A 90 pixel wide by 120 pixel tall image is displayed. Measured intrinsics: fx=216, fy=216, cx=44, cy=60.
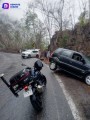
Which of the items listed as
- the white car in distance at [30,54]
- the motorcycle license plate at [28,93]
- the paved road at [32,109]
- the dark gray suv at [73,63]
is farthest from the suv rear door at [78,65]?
the white car in distance at [30,54]

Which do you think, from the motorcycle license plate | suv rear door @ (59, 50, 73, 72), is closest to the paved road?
the motorcycle license plate

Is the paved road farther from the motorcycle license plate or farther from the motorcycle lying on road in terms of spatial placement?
the motorcycle license plate

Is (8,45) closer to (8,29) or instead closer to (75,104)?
(8,29)

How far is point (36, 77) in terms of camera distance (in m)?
7.11

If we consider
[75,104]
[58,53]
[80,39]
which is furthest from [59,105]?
[80,39]

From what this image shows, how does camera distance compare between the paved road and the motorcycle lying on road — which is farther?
the motorcycle lying on road

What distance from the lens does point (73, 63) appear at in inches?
546

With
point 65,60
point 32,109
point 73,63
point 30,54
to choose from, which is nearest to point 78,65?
point 73,63

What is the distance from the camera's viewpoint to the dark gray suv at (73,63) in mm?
12889

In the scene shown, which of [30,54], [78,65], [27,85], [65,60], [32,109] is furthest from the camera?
[30,54]

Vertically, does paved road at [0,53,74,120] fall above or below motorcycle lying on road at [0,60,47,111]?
below

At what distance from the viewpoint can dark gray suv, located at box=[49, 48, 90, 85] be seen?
12.9 meters

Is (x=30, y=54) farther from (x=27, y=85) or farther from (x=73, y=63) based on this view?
(x=27, y=85)

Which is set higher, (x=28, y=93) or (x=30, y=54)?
(x=28, y=93)
